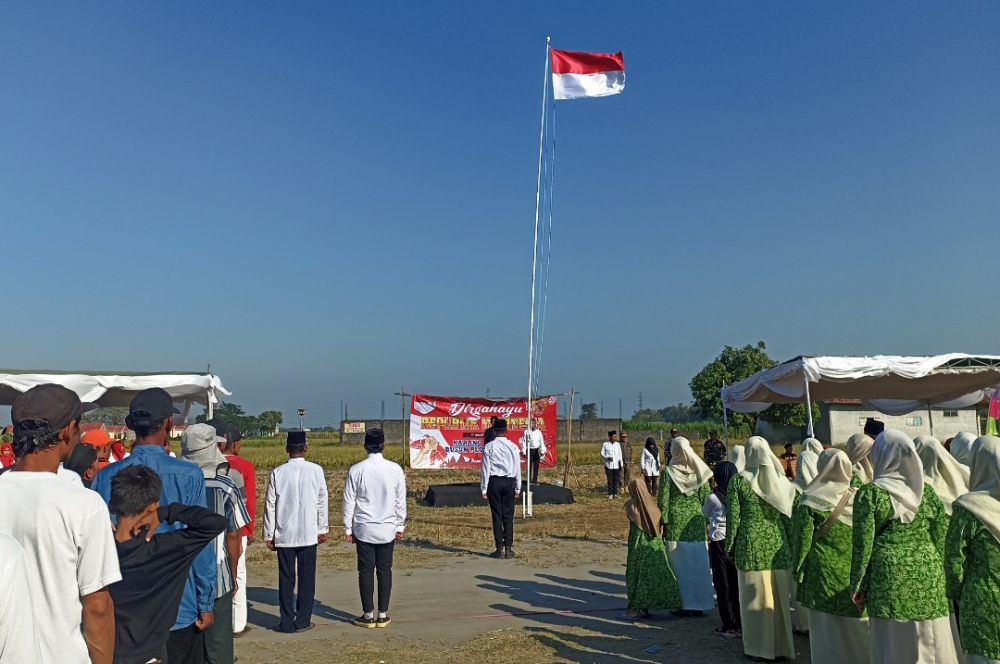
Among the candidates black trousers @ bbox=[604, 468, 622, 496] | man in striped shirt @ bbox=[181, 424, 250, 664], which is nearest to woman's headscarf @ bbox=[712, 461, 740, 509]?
man in striped shirt @ bbox=[181, 424, 250, 664]

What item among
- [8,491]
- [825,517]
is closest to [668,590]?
[825,517]

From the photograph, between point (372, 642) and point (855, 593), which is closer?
point (855, 593)

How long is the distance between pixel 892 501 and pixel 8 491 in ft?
14.2

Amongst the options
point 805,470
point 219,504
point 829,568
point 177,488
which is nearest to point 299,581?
point 219,504

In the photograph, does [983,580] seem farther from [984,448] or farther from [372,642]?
[372,642]

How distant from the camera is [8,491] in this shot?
2.47 metres

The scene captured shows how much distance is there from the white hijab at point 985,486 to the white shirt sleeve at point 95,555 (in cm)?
395

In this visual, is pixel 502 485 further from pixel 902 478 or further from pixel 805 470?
pixel 902 478

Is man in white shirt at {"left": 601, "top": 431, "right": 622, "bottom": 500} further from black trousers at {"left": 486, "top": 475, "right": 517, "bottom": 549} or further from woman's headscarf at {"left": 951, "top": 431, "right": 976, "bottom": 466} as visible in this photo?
woman's headscarf at {"left": 951, "top": 431, "right": 976, "bottom": 466}

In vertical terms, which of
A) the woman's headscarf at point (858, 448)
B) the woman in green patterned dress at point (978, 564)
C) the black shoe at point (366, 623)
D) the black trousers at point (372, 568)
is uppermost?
the woman's headscarf at point (858, 448)

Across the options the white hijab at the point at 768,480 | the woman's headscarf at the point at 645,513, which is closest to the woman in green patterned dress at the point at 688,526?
the woman's headscarf at the point at 645,513

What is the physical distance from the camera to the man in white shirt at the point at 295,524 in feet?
22.4

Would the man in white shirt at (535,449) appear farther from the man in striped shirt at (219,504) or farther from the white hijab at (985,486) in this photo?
the white hijab at (985,486)

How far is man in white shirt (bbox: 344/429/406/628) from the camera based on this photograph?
278 inches
